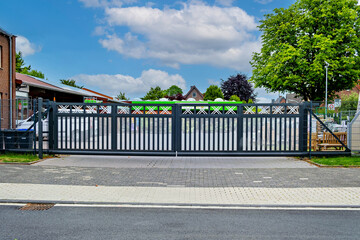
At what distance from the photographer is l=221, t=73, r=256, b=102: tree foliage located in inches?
2832

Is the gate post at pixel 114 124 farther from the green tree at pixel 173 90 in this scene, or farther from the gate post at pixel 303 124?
the green tree at pixel 173 90

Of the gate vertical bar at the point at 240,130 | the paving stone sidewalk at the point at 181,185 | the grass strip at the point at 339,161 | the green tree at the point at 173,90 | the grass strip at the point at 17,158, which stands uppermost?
the green tree at the point at 173,90

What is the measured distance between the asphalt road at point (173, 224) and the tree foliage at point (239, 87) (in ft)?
222

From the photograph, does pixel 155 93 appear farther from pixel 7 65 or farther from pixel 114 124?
pixel 114 124

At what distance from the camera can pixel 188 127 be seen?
36.0ft

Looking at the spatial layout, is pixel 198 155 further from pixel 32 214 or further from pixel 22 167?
pixel 32 214

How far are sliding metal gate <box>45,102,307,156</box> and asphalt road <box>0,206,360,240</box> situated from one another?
517 cm

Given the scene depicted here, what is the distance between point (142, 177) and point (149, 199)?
6.79ft

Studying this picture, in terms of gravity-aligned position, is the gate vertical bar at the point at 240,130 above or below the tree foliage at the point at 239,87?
below

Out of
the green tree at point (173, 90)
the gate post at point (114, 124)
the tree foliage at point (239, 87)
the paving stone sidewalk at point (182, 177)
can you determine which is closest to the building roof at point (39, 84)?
the gate post at point (114, 124)

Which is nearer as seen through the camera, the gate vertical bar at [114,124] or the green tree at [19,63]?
the gate vertical bar at [114,124]

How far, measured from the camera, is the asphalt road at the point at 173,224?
14.9ft

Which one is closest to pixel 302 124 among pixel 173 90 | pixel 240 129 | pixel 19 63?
pixel 240 129

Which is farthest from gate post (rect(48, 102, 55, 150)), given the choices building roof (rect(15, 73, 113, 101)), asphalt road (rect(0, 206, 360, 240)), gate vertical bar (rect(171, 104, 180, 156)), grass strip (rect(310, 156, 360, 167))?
building roof (rect(15, 73, 113, 101))
